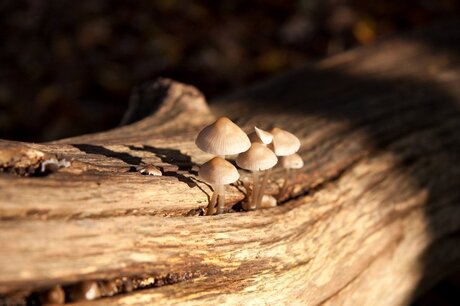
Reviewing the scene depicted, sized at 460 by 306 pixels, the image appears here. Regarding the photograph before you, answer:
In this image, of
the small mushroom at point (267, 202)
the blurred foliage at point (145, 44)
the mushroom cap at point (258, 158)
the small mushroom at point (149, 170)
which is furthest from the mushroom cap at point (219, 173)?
the blurred foliage at point (145, 44)

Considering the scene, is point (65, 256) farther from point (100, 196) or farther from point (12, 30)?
point (12, 30)

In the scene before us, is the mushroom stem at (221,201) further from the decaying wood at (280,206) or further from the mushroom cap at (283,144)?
the mushroom cap at (283,144)

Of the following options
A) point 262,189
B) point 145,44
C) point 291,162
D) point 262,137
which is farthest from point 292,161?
point 145,44

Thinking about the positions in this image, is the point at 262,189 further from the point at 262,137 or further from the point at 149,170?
the point at 149,170

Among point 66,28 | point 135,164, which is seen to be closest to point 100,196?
A: point 135,164

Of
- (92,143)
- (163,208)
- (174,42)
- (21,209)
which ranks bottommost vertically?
(21,209)

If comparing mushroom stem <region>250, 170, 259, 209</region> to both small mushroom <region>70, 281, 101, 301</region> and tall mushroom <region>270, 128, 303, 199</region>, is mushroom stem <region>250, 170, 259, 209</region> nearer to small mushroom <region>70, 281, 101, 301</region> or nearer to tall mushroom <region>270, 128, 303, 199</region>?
tall mushroom <region>270, 128, 303, 199</region>
